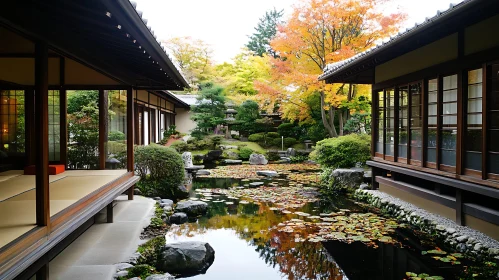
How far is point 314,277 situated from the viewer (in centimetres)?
530

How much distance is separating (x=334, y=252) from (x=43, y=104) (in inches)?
181

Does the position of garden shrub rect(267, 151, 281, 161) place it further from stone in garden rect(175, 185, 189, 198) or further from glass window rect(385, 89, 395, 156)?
glass window rect(385, 89, 395, 156)

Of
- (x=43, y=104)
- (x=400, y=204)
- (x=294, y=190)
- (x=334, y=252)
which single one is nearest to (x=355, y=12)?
(x=294, y=190)

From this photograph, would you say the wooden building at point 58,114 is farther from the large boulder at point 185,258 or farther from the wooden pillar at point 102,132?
the large boulder at point 185,258

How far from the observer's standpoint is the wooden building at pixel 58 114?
3.75 metres

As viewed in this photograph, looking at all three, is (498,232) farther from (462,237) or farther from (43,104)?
(43,104)

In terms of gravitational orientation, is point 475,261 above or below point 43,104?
below

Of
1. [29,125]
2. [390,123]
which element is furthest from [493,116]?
[29,125]

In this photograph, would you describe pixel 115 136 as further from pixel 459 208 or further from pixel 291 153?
pixel 291 153

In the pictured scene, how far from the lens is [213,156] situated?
2203cm

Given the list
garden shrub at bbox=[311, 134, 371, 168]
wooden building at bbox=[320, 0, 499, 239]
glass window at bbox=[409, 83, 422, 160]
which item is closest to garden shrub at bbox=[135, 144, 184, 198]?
garden shrub at bbox=[311, 134, 371, 168]

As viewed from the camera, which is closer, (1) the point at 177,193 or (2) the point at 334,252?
(2) the point at 334,252

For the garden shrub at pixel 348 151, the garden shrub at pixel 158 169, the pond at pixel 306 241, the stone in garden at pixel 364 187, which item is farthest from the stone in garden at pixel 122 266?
the garden shrub at pixel 348 151

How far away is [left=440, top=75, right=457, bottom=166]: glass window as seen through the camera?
7098mm
